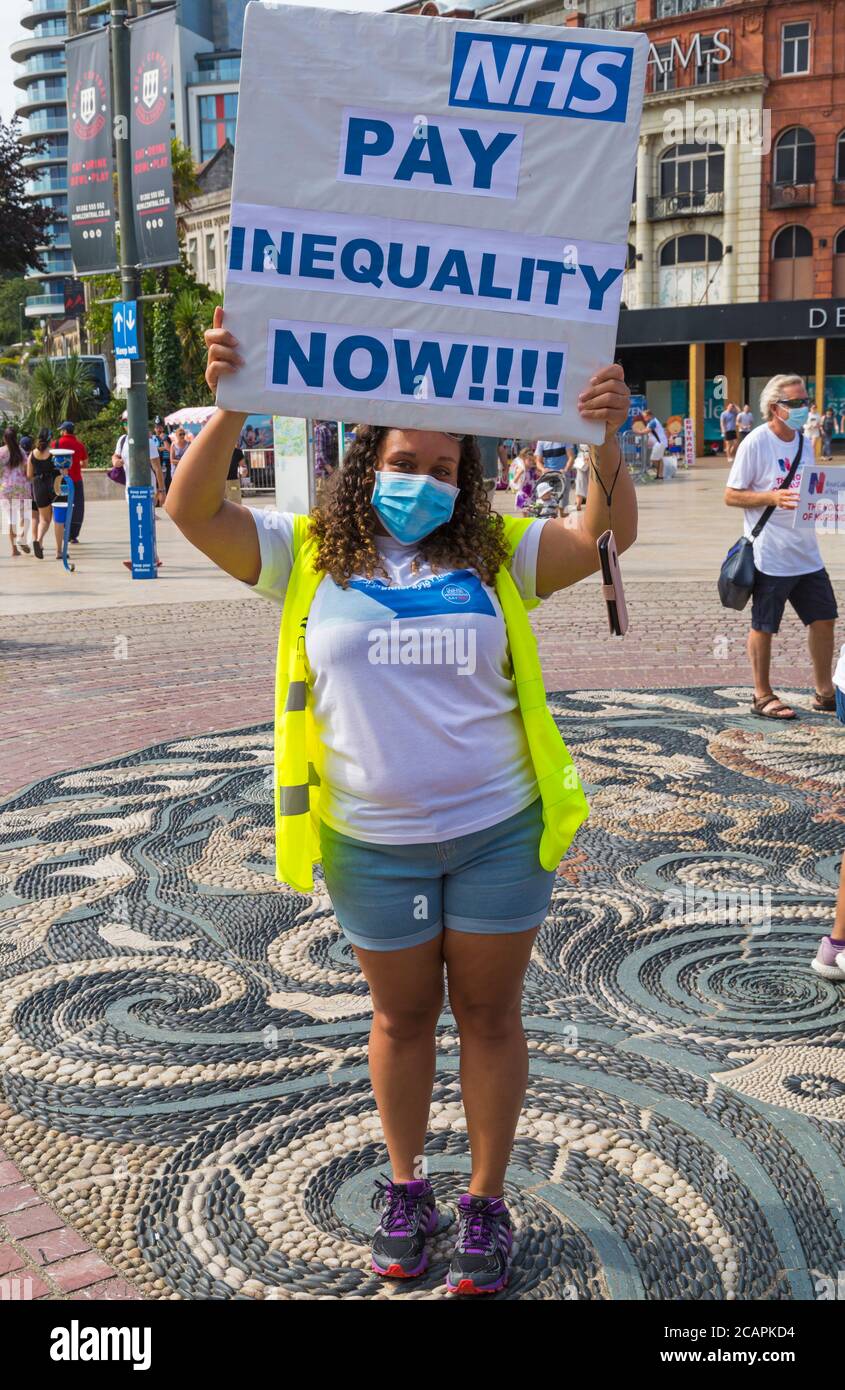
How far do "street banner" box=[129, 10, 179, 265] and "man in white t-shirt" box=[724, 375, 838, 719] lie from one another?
9.52m

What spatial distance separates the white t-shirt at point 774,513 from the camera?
774 cm

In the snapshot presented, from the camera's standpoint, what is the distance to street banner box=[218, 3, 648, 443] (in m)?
2.78

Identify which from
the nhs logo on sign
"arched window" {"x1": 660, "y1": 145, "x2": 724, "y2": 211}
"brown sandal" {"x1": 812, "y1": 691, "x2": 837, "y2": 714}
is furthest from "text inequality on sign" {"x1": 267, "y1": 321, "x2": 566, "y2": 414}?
"arched window" {"x1": 660, "y1": 145, "x2": 724, "y2": 211}

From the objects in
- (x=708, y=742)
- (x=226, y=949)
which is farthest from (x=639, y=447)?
(x=226, y=949)

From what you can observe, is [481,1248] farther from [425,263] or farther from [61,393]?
[61,393]

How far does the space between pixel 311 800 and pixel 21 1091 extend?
1.41 meters

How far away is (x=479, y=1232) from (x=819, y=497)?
5.62 metres

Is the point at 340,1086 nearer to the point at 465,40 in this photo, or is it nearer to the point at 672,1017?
the point at 672,1017

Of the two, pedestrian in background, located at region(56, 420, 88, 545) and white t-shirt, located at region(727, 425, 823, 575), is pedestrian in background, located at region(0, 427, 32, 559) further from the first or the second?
white t-shirt, located at region(727, 425, 823, 575)

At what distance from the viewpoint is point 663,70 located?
50.8 m

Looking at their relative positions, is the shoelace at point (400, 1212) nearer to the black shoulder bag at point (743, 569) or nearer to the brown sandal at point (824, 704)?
the black shoulder bag at point (743, 569)

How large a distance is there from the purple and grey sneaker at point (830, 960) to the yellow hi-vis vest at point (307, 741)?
1.82m

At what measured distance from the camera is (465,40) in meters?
2.75

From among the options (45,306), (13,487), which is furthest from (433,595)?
(45,306)
